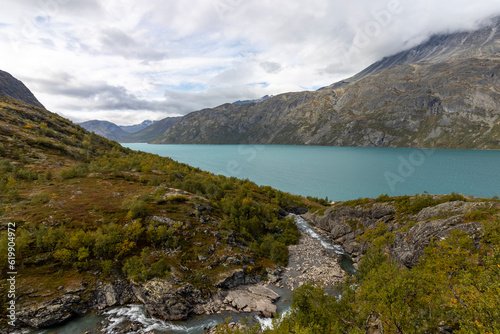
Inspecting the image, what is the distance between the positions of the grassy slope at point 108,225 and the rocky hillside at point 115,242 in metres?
0.17

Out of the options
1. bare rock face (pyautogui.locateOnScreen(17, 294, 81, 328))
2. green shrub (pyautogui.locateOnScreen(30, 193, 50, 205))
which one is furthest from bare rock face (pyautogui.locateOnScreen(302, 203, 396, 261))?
green shrub (pyautogui.locateOnScreen(30, 193, 50, 205))

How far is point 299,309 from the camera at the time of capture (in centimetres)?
2478

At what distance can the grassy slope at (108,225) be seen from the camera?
30.9 m

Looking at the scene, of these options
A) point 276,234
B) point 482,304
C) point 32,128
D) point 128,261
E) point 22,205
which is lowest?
point 276,234

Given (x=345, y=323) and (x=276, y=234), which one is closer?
(x=345, y=323)

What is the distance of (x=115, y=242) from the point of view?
35125 mm

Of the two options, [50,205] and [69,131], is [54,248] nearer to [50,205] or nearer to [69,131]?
[50,205]

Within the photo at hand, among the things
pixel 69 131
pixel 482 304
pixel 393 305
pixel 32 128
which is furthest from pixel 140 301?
pixel 69 131

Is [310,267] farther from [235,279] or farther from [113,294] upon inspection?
[113,294]

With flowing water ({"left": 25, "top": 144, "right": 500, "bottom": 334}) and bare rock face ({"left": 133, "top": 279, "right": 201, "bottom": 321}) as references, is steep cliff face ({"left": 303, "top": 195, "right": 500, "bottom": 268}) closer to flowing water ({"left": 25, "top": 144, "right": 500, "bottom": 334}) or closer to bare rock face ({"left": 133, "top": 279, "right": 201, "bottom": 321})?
flowing water ({"left": 25, "top": 144, "right": 500, "bottom": 334})

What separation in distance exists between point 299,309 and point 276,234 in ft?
107

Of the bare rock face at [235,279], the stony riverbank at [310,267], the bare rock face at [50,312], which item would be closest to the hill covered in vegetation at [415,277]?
the stony riverbank at [310,267]

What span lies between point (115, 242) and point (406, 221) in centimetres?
5680

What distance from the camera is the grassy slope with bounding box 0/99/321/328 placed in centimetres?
3089
